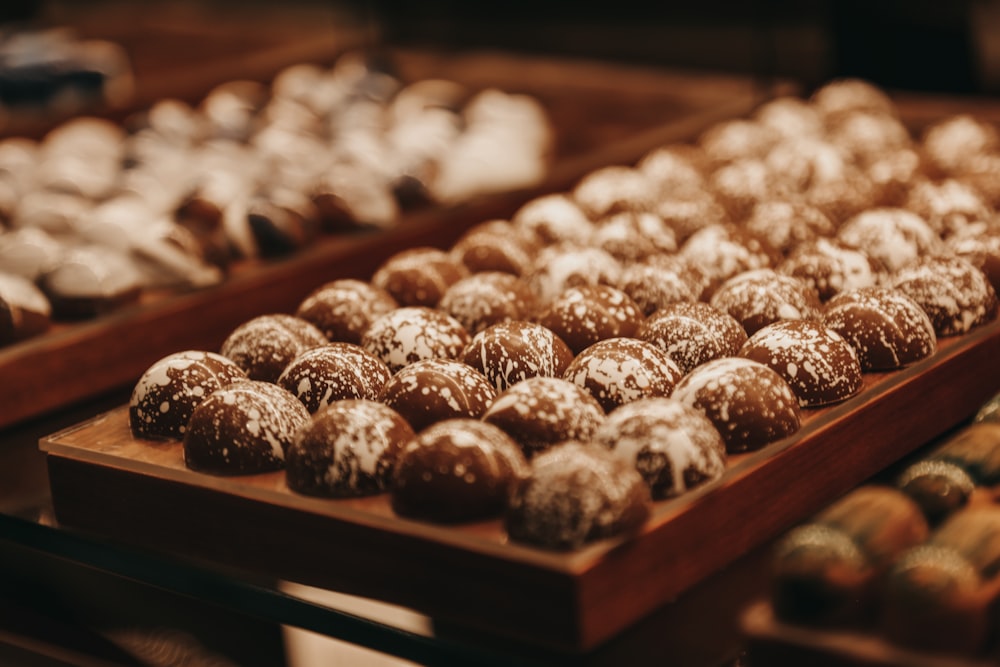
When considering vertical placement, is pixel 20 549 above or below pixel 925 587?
below

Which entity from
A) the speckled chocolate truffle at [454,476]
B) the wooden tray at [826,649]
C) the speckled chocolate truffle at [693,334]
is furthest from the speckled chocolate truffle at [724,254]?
the wooden tray at [826,649]

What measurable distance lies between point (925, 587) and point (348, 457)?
23.4 inches

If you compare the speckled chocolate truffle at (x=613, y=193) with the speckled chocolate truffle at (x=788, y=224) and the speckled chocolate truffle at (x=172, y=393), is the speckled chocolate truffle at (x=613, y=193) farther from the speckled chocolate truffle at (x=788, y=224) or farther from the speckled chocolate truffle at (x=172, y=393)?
the speckled chocolate truffle at (x=172, y=393)

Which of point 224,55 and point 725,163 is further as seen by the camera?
point 224,55

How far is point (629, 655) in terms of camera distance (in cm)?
117

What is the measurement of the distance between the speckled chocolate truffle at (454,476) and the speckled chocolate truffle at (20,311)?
101 cm

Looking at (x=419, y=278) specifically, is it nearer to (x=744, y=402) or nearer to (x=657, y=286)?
(x=657, y=286)

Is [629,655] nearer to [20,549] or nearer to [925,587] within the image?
[925,587]

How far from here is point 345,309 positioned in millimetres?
1838

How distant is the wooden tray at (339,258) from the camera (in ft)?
6.69

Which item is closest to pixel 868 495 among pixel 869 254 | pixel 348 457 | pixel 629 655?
pixel 629 655

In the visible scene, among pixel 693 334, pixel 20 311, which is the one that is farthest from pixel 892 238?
pixel 20 311

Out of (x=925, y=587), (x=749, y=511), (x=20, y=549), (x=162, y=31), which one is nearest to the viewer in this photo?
(x=925, y=587)

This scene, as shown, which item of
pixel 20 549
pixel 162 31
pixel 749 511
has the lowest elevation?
pixel 20 549
